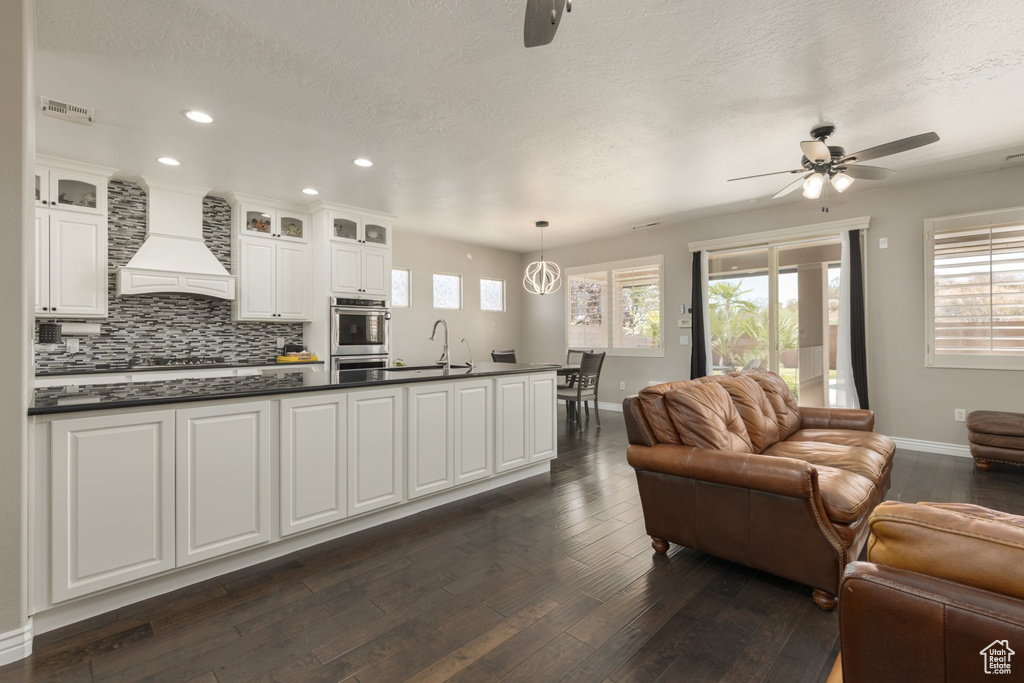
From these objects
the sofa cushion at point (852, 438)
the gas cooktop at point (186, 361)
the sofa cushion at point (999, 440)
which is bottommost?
the sofa cushion at point (999, 440)

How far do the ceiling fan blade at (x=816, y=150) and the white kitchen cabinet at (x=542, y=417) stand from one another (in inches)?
96.4

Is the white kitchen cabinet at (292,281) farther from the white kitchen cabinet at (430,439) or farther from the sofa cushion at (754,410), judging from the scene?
the sofa cushion at (754,410)

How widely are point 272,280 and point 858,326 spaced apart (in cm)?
632

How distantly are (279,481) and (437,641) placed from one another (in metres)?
1.20

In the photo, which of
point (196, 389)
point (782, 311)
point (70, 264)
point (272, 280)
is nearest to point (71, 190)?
point (70, 264)

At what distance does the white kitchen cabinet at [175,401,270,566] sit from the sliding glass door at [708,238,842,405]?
4789mm

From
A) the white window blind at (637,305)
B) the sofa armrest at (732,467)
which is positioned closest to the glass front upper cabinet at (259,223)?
the sofa armrest at (732,467)

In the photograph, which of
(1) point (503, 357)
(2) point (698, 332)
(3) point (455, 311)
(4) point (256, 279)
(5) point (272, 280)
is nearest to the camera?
(4) point (256, 279)

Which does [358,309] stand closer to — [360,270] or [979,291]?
[360,270]

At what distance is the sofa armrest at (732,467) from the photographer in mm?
1972

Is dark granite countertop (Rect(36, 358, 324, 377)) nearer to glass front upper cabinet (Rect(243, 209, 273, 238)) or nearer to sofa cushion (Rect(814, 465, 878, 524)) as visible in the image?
glass front upper cabinet (Rect(243, 209, 273, 238))

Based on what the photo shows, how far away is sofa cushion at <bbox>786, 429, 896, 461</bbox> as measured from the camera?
9.27 ft

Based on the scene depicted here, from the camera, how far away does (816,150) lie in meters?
3.16

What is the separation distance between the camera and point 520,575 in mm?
2297
